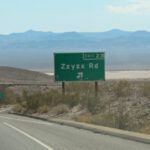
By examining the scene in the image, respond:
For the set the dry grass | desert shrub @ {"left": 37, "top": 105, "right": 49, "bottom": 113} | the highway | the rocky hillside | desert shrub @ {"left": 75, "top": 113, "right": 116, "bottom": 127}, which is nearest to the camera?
the highway

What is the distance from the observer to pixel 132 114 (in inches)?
773

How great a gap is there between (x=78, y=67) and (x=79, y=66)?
9cm

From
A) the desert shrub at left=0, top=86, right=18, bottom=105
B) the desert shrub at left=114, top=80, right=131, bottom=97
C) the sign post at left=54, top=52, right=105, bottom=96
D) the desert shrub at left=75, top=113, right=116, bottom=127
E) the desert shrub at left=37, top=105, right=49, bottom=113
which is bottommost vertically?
the desert shrub at left=0, top=86, right=18, bottom=105

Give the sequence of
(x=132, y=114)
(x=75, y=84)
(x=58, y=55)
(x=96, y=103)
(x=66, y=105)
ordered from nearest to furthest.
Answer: (x=132, y=114) < (x=96, y=103) < (x=66, y=105) < (x=58, y=55) < (x=75, y=84)

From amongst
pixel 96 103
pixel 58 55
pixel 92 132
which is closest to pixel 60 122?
pixel 96 103

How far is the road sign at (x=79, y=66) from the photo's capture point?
27.2m

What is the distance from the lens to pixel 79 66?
27.3m

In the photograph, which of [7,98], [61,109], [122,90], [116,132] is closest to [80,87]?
[122,90]

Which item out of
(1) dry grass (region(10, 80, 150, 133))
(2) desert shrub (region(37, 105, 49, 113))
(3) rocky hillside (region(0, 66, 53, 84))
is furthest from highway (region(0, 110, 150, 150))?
(3) rocky hillside (region(0, 66, 53, 84))

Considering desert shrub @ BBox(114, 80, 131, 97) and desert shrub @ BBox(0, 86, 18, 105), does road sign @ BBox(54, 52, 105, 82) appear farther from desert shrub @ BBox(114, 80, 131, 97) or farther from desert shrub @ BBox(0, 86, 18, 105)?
desert shrub @ BBox(0, 86, 18, 105)

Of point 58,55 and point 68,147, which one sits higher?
point 58,55

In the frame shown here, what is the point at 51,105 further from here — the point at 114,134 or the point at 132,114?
the point at 114,134

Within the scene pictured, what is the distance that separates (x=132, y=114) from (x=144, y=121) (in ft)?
7.36

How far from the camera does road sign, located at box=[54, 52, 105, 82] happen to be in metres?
27.2
